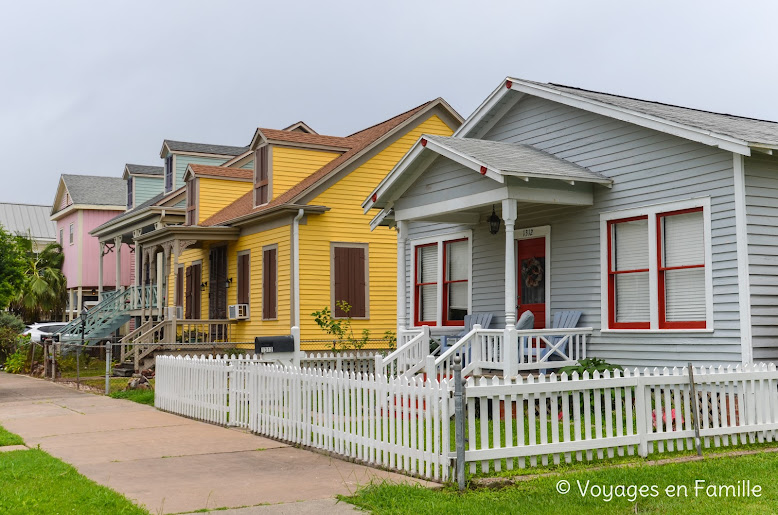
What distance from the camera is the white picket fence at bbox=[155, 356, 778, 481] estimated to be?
27.5 feet

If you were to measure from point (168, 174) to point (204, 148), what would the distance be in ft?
5.67

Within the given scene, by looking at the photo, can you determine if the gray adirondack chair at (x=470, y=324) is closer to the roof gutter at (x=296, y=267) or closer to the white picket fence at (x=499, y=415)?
the white picket fence at (x=499, y=415)

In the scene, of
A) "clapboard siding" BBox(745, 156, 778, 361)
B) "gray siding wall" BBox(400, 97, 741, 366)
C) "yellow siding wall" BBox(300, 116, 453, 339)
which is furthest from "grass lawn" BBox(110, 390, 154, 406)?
"clapboard siding" BBox(745, 156, 778, 361)

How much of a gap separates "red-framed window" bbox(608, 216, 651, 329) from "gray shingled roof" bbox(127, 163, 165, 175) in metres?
25.6

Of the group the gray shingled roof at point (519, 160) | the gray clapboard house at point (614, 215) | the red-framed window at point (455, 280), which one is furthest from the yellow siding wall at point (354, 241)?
the gray shingled roof at point (519, 160)

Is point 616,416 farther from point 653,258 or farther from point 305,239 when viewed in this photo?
point 305,239

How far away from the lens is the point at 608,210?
14.0 m

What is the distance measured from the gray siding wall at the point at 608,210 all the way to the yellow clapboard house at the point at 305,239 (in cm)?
653

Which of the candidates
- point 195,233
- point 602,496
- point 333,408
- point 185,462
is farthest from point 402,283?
point 195,233

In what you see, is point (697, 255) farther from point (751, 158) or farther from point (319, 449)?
point (319, 449)

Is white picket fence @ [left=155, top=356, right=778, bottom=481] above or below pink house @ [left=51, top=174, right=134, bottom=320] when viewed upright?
below

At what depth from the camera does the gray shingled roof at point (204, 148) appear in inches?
1233

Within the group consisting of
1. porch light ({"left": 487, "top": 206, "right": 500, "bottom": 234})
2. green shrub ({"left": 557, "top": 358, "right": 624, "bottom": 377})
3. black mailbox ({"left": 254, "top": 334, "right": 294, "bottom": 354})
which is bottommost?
green shrub ({"left": 557, "top": 358, "right": 624, "bottom": 377})

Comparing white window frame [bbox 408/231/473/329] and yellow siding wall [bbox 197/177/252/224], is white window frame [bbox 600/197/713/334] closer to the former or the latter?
white window frame [bbox 408/231/473/329]
